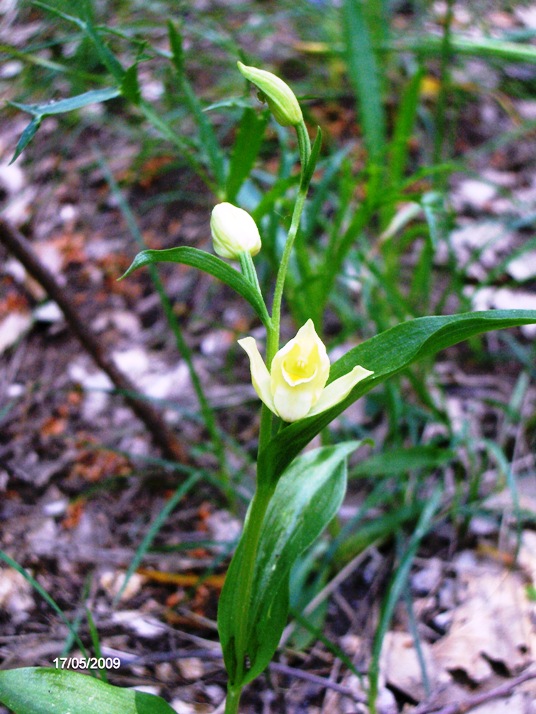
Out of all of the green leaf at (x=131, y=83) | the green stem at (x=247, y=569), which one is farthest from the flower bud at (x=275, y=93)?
the green stem at (x=247, y=569)

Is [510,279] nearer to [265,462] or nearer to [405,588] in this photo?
[405,588]

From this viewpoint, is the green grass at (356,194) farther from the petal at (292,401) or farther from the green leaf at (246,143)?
the petal at (292,401)

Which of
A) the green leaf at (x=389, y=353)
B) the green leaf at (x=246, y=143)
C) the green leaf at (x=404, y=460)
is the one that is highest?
the green leaf at (x=246, y=143)

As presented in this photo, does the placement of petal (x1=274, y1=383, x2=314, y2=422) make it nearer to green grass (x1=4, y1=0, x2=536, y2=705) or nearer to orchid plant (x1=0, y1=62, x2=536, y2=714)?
orchid plant (x1=0, y1=62, x2=536, y2=714)

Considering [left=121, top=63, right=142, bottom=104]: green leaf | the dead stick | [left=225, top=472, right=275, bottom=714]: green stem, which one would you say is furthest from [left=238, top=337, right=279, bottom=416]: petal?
the dead stick

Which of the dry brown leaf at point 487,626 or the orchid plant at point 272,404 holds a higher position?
the orchid plant at point 272,404

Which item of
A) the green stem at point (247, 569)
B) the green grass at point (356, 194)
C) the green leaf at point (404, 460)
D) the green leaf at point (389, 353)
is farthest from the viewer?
the green leaf at point (404, 460)

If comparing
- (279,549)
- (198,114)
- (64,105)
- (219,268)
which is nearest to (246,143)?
(198,114)
